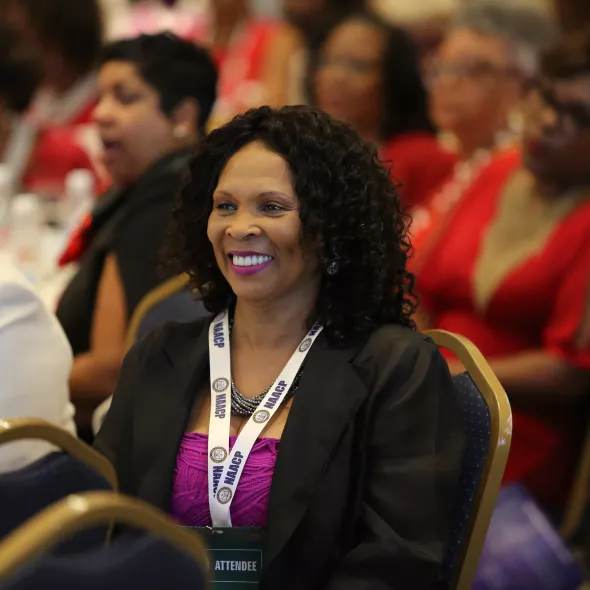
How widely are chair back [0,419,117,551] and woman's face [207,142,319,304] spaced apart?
0.31 metres

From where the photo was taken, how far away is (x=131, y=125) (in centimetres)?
256

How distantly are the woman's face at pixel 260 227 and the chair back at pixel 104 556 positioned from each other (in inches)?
22.3

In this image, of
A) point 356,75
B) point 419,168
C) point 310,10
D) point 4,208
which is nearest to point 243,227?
point 4,208

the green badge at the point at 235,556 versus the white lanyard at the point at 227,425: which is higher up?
the white lanyard at the point at 227,425

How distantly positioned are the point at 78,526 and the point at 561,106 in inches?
70.8

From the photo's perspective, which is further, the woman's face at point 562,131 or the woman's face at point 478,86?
the woman's face at point 478,86

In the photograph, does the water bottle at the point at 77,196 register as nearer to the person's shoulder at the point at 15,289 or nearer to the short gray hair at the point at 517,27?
the short gray hair at the point at 517,27

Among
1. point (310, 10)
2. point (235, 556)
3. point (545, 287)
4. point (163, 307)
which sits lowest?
point (235, 556)

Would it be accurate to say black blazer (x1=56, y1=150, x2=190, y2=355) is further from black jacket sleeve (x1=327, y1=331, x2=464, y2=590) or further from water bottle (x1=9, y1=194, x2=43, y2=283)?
black jacket sleeve (x1=327, y1=331, x2=464, y2=590)

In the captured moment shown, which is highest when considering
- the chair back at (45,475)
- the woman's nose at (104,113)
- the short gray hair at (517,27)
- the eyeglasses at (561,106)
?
the short gray hair at (517,27)

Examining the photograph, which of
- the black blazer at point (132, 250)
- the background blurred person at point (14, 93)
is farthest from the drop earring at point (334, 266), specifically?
the background blurred person at point (14, 93)

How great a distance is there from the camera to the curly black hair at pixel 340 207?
1.45m

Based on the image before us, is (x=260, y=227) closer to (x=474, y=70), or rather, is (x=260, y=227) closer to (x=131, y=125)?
(x=131, y=125)

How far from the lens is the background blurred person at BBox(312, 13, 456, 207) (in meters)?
3.48
